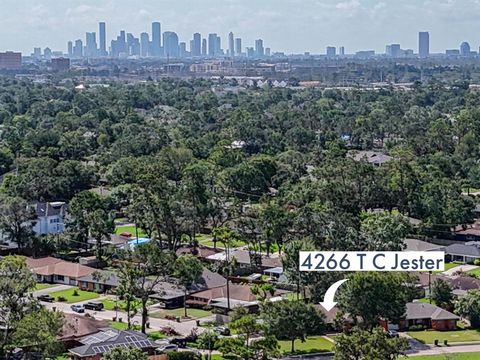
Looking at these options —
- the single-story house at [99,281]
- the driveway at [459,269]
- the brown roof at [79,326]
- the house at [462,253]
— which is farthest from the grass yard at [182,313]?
the house at [462,253]

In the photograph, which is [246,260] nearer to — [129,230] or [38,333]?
[129,230]

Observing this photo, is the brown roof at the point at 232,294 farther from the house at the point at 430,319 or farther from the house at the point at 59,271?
the house at the point at 59,271

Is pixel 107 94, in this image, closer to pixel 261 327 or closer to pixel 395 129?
pixel 395 129

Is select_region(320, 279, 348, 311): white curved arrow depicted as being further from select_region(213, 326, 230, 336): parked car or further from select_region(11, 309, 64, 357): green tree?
select_region(11, 309, 64, 357): green tree

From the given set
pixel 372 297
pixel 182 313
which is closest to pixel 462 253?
pixel 372 297

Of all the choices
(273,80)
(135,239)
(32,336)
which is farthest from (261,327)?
(273,80)
